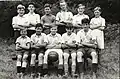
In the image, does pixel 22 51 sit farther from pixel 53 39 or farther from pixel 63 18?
pixel 63 18

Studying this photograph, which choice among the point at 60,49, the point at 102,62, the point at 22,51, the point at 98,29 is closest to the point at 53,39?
the point at 60,49

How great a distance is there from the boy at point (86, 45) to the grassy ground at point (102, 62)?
457 millimetres

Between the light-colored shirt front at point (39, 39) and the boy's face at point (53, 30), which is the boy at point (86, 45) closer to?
the boy's face at point (53, 30)

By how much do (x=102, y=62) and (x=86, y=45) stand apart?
1.67 metres

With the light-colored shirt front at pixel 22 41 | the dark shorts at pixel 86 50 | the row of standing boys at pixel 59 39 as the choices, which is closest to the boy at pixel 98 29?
the row of standing boys at pixel 59 39

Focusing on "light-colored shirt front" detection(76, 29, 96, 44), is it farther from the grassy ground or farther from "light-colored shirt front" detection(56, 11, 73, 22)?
the grassy ground

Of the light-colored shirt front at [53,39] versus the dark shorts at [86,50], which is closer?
the dark shorts at [86,50]

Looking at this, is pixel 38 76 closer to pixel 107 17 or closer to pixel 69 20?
pixel 69 20

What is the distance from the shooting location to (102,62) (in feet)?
47.5

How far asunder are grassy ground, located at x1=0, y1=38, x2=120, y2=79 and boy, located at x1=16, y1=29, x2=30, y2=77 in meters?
0.34

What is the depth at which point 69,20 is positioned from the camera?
13945 millimetres

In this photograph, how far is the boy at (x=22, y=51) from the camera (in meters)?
13.2

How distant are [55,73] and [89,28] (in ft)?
6.21

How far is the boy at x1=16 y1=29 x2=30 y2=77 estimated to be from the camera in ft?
43.4
